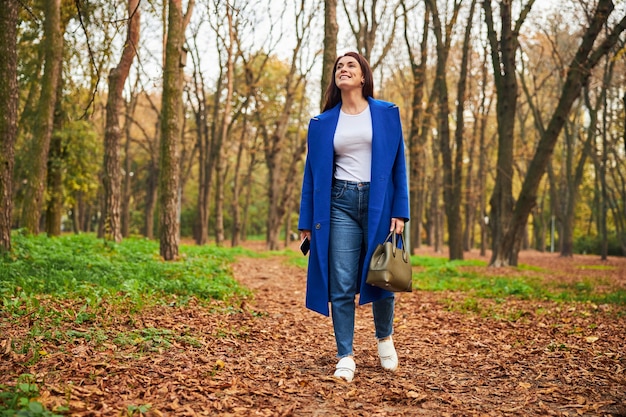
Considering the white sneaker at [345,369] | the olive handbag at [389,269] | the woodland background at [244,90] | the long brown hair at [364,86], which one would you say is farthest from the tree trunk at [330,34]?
the white sneaker at [345,369]

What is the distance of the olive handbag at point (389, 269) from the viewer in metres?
4.14

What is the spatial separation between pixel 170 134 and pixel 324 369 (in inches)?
338

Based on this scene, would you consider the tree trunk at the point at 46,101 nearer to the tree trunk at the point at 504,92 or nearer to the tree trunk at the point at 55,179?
the tree trunk at the point at 55,179

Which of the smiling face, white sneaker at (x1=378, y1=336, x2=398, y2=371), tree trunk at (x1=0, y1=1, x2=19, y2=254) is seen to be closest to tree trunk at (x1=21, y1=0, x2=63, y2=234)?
tree trunk at (x1=0, y1=1, x2=19, y2=254)

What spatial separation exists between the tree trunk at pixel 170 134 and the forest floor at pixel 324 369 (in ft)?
18.5

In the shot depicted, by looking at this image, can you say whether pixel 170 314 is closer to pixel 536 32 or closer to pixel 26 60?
pixel 26 60

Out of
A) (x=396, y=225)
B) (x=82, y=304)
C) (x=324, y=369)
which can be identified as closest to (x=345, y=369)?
(x=324, y=369)

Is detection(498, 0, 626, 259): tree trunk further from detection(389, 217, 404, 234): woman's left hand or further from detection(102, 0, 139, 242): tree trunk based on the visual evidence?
detection(102, 0, 139, 242): tree trunk

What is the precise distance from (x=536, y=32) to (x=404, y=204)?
872 inches

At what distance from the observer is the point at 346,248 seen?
4395 millimetres

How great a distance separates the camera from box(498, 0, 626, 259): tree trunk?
12.2m

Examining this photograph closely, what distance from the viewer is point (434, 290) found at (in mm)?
10633

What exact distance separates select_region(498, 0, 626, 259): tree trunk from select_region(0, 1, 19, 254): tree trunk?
10137mm

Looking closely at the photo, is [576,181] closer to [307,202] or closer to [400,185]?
[400,185]
